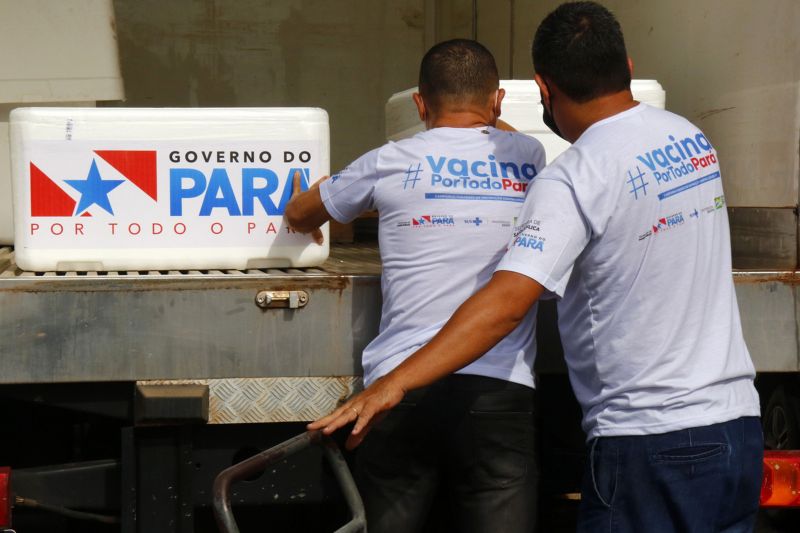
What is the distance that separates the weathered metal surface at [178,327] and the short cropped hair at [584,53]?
80 cm

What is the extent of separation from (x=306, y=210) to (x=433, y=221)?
448 millimetres

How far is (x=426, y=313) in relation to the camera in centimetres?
261

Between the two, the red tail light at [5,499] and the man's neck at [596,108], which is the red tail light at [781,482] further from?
the red tail light at [5,499]

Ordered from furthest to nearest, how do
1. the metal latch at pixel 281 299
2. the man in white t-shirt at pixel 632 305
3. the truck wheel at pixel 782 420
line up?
the truck wheel at pixel 782 420 → the metal latch at pixel 281 299 → the man in white t-shirt at pixel 632 305

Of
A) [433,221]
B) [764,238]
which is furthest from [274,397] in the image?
[764,238]

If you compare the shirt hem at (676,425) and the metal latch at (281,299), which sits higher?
the metal latch at (281,299)

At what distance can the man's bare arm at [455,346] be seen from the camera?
7.11 feet

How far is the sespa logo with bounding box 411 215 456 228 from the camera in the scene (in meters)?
2.64

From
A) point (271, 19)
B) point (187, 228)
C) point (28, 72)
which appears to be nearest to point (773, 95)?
point (187, 228)

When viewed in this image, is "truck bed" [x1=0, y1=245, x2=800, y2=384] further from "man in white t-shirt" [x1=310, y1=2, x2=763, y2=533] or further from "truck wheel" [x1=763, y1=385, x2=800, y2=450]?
"man in white t-shirt" [x1=310, y1=2, x2=763, y2=533]

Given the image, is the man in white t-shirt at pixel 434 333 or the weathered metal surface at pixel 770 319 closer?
the man in white t-shirt at pixel 434 333

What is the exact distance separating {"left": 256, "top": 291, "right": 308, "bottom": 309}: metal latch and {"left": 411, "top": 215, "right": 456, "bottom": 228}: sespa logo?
0.34 meters

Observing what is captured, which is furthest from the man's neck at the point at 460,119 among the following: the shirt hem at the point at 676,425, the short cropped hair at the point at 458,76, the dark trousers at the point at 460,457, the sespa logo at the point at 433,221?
the shirt hem at the point at 676,425

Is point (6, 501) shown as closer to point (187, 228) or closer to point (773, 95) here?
point (187, 228)
